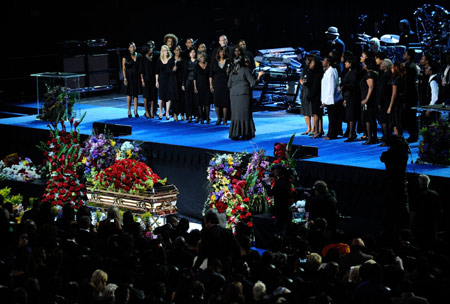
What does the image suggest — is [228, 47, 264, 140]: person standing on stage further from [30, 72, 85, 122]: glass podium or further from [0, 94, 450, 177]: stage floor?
[30, 72, 85, 122]: glass podium

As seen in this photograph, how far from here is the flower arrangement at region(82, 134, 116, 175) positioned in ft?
44.6

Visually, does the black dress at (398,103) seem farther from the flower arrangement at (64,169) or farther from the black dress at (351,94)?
the flower arrangement at (64,169)

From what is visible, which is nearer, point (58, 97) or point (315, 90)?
point (315, 90)

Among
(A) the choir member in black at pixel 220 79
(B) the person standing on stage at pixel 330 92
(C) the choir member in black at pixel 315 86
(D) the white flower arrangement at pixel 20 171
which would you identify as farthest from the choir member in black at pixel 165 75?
(B) the person standing on stage at pixel 330 92

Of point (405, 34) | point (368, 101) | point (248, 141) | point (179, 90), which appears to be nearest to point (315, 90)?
point (368, 101)

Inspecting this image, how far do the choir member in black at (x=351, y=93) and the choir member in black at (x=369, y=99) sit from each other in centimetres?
14

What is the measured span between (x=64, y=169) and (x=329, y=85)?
4.81 m

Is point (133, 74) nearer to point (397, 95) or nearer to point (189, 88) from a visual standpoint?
point (189, 88)

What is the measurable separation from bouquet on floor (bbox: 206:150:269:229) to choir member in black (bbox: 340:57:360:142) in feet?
7.51

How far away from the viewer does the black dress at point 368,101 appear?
13.3 m

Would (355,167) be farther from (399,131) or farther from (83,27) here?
(83,27)

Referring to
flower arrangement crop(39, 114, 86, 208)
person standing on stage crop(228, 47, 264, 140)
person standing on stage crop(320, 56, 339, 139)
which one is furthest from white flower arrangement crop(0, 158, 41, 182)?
person standing on stage crop(320, 56, 339, 139)

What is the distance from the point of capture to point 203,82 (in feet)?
51.4

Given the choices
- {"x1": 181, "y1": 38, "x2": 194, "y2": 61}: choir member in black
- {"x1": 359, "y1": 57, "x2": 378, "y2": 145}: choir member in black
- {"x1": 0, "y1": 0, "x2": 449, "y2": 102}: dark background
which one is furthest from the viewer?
{"x1": 0, "y1": 0, "x2": 449, "y2": 102}: dark background
